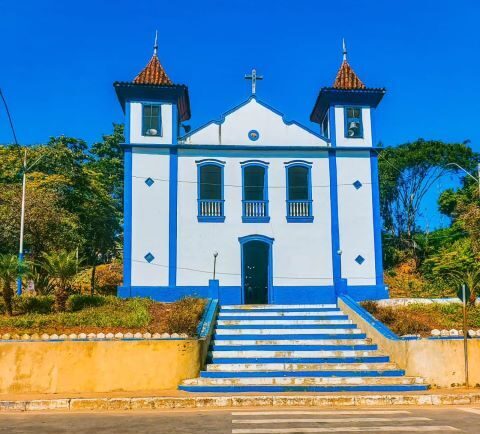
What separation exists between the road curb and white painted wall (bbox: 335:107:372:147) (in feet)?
37.1

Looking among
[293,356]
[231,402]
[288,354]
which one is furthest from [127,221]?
[231,402]

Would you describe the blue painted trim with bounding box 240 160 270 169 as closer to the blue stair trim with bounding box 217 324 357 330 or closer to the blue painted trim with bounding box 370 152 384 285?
the blue painted trim with bounding box 370 152 384 285

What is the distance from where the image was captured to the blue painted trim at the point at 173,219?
18.9 m

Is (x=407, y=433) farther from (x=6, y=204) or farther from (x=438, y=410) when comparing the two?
(x=6, y=204)

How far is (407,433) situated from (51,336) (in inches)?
309

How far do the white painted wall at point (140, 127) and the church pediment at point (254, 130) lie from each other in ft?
2.47

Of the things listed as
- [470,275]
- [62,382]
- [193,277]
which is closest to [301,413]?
[62,382]

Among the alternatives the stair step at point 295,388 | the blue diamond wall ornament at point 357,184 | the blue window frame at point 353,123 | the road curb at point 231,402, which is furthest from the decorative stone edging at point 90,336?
the blue window frame at point 353,123

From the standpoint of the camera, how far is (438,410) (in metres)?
10.0

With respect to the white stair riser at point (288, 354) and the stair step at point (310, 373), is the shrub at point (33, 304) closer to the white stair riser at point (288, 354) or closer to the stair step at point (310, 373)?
the white stair riser at point (288, 354)

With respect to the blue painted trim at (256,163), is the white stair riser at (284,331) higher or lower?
lower

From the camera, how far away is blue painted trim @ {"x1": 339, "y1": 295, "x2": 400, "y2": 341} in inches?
528

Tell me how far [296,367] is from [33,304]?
291 inches

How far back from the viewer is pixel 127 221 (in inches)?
749
